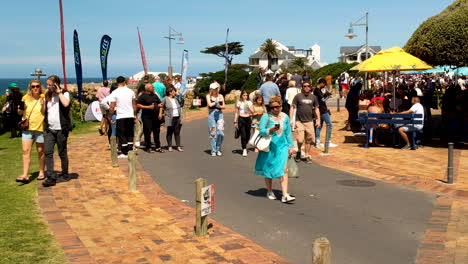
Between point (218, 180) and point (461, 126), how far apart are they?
28.1 ft

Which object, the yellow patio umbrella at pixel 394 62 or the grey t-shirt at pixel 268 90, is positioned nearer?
the yellow patio umbrella at pixel 394 62

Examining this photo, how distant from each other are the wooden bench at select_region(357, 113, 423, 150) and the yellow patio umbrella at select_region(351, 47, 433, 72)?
130cm

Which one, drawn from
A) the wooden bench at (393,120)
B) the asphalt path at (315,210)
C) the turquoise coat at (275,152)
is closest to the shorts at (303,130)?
the asphalt path at (315,210)

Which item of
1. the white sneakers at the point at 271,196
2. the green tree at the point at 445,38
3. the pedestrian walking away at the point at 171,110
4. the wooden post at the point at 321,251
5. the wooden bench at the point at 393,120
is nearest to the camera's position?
the wooden post at the point at 321,251

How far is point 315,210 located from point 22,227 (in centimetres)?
412

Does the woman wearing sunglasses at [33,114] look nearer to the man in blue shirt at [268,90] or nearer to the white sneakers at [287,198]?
the white sneakers at [287,198]

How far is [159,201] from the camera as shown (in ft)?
27.5

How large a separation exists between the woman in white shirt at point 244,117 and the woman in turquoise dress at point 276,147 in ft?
15.2

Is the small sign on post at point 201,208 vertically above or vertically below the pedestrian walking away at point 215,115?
below

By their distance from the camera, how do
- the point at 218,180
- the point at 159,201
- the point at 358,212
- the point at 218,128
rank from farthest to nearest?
the point at 218,128
the point at 218,180
the point at 159,201
the point at 358,212

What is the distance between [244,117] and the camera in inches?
518

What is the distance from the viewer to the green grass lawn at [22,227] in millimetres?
5660

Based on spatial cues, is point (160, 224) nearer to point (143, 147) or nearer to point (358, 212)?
point (358, 212)

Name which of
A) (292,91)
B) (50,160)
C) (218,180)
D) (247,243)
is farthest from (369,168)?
(50,160)
